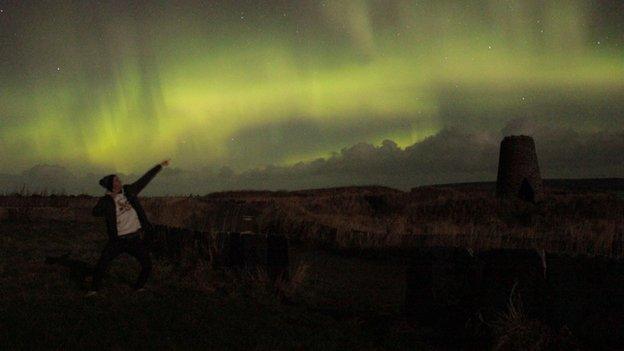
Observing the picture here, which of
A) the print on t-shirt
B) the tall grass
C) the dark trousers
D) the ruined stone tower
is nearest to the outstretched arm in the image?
the print on t-shirt

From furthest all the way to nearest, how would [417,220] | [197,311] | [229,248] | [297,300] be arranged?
1. [417,220]
2. [229,248]
3. [297,300]
4. [197,311]

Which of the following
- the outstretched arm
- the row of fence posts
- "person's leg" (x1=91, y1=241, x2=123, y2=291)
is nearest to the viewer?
"person's leg" (x1=91, y1=241, x2=123, y2=291)

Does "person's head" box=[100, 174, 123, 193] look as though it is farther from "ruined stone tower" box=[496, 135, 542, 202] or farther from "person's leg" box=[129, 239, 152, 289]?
"ruined stone tower" box=[496, 135, 542, 202]

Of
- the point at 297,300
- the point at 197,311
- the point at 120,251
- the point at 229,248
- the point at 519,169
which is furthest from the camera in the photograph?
the point at 519,169

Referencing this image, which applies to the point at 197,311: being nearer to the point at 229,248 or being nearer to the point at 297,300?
the point at 297,300

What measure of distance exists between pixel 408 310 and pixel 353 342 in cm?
171

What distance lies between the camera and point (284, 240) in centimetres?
1073

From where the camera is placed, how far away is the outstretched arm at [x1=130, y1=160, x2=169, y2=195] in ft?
32.1

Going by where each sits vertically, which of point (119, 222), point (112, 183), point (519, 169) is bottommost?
point (119, 222)

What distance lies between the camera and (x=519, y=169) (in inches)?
1017

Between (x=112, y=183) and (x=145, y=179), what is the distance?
80 cm

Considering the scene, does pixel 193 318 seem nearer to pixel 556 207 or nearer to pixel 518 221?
pixel 518 221

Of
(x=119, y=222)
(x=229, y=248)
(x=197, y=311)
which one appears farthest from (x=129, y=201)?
(x=229, y=248)

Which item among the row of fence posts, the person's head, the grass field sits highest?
the person's head
